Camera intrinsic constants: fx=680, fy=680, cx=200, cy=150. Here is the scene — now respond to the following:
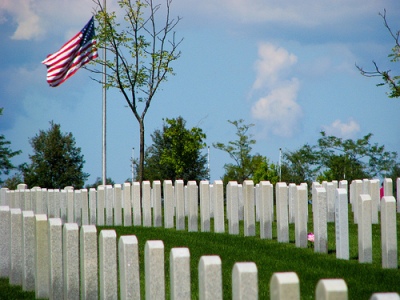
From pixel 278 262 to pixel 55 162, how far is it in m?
33.3

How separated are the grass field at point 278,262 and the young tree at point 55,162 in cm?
2797

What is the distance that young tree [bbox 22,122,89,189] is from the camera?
139 feet

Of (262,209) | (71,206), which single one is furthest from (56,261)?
(71,206)

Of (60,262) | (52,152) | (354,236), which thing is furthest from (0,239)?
(52,152)

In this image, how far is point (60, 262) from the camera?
7.91 metres

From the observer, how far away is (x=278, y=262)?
11203 millimetres

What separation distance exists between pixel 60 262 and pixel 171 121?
25832mm

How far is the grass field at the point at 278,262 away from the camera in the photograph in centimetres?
937

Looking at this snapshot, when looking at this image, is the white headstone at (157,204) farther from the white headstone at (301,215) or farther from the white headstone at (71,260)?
the white headstone at (71,260)

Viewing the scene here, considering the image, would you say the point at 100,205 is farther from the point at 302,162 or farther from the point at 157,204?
the point at 302,162

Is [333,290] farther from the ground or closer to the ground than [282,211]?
farther from the ground

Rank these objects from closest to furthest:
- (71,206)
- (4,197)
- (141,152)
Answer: (71,206)
(4,197)
(141,152)

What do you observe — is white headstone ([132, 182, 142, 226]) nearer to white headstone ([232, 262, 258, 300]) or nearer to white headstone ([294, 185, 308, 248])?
white headstone ([294, 185, 308, 248])

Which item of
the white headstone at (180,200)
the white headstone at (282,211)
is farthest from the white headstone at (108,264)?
the white headstone at (180,200)
